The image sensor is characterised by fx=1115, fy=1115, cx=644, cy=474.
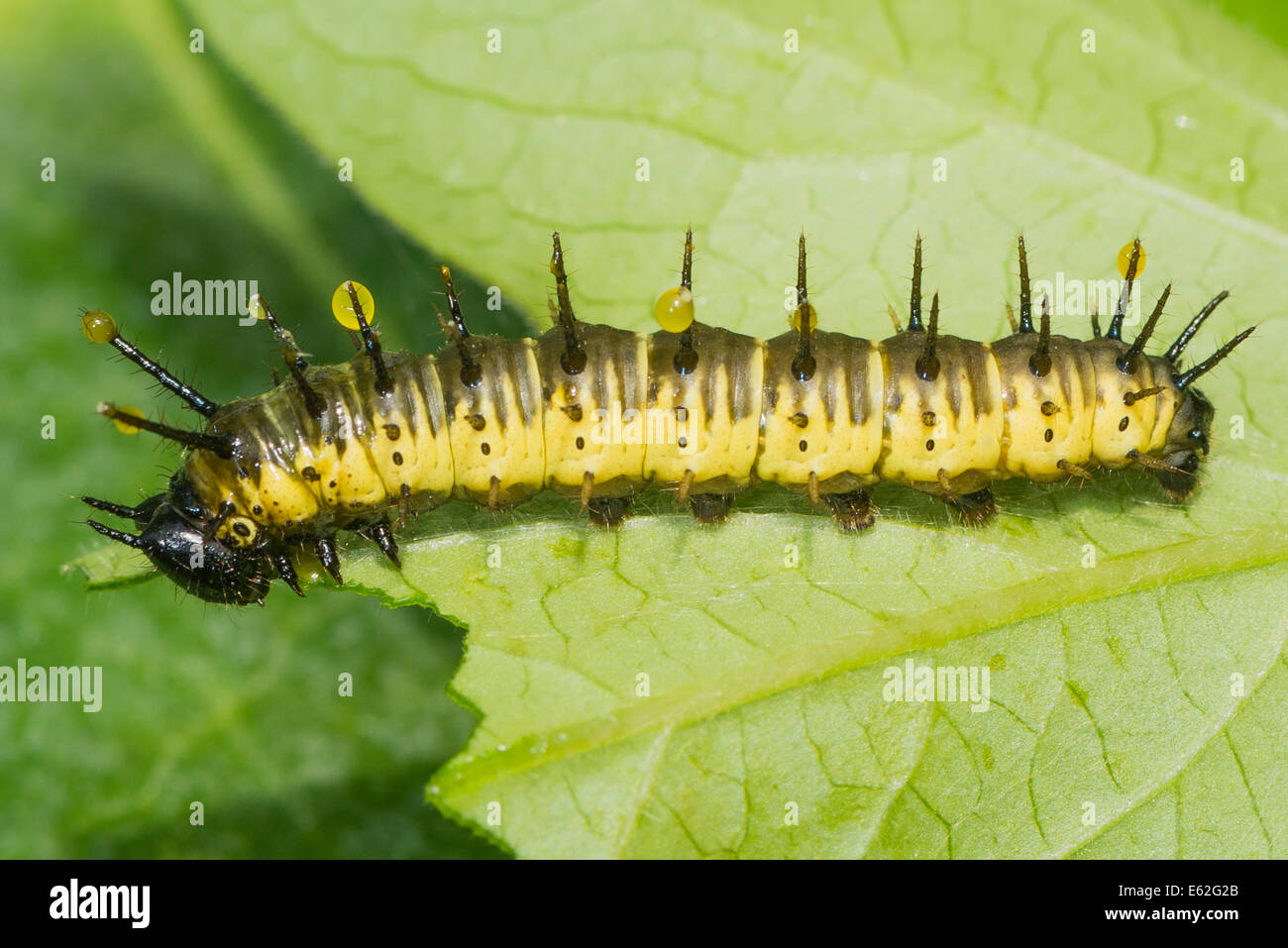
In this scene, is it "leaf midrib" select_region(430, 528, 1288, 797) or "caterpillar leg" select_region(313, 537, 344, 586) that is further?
"caterpillar leg" select_region(313, 537, 344, 586)

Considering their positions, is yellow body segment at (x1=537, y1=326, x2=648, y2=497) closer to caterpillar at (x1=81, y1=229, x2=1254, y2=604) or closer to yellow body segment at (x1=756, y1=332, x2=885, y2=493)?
caterpillar at (x1=81, y1=229, x2=1254, y2=604)

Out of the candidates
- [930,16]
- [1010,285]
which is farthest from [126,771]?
[930,16]

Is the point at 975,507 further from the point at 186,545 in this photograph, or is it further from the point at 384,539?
the point at 186,545

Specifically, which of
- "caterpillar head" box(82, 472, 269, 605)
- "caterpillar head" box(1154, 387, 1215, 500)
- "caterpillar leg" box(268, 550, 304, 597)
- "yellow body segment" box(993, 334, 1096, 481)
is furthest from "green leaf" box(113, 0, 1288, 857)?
"caterpillar head" box(82, 472, 269, 605)

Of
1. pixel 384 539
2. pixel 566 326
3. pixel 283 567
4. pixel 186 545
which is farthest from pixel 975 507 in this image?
pixel 186 545

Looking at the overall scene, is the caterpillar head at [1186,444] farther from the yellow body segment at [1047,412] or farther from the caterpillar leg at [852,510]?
the caterpillar leg at [852,510]

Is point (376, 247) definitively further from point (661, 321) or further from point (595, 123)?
point (661, 321)

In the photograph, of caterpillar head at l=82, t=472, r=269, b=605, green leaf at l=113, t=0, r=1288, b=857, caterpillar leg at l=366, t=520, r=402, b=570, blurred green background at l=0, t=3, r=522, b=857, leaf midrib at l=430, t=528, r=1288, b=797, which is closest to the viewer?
leaf midrib at l=430, t=528, r=1288, b=797
